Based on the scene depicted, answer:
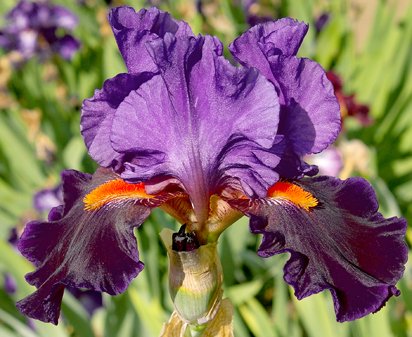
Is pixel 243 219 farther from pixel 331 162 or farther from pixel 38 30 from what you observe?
pixel 38 30

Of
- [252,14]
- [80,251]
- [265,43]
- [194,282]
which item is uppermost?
[265,43]

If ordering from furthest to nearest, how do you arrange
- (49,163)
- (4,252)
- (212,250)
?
1. (49,163)
2. (4,252)
3. (212,250)

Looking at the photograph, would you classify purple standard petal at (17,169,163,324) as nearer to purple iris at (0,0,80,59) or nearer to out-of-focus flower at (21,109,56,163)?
out-of-focus flower at (21,109,56,163)

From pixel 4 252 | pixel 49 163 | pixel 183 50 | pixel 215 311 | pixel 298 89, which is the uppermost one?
pixel 183 50

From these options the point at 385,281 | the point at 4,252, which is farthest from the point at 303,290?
the point at 4,252

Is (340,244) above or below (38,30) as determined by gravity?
above

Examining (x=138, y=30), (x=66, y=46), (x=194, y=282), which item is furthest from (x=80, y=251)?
(x=66, y=46)

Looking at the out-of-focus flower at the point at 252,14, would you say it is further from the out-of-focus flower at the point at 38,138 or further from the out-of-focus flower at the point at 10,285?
the out-of-focus flower at the point at 10,285

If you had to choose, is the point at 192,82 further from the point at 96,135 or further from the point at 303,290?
the point at 303,290
